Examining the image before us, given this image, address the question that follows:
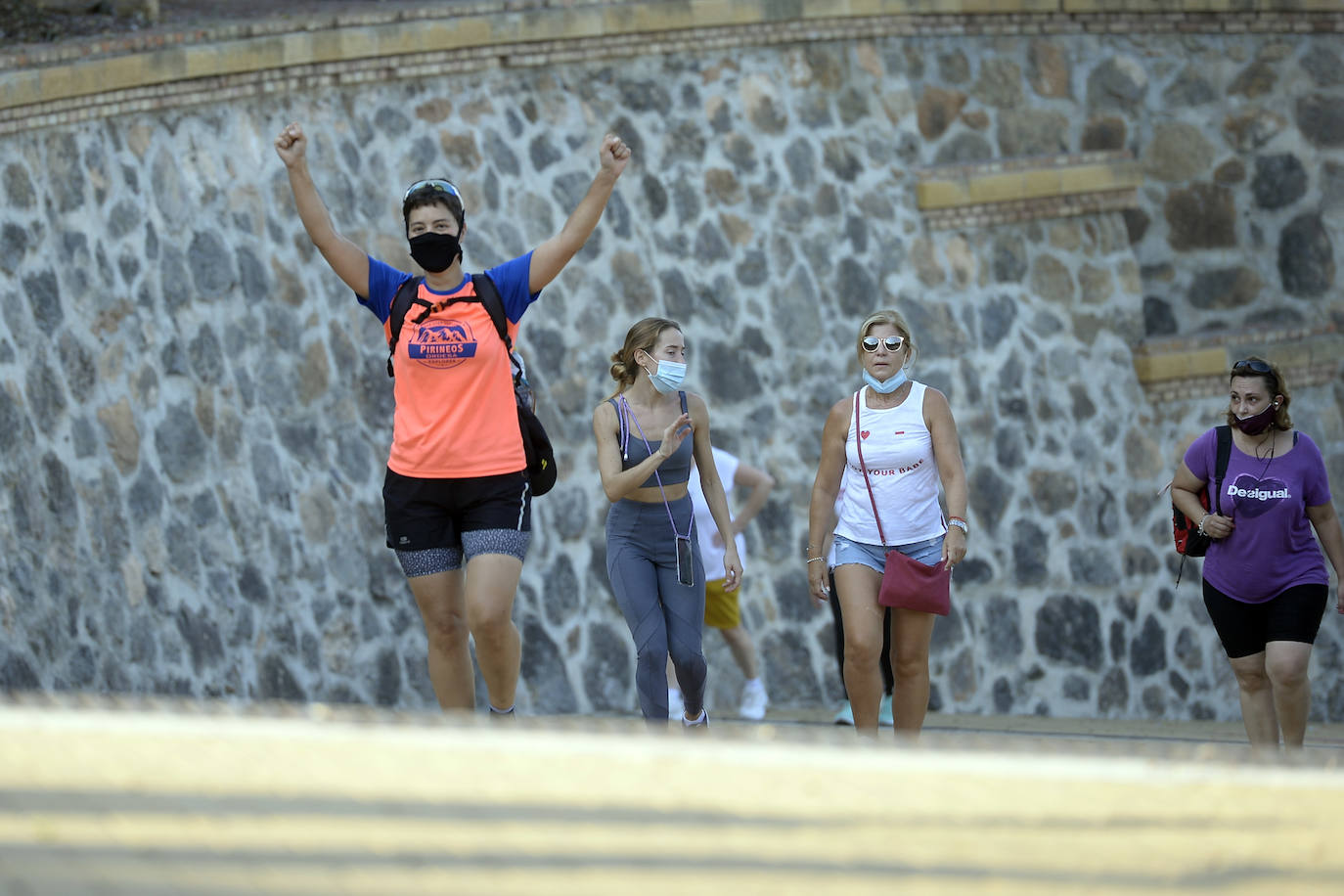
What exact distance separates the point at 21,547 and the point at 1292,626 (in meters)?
7.65

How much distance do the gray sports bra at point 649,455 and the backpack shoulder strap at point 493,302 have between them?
0.77 m

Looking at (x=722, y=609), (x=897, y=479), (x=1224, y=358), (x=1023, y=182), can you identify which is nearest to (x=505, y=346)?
(x=897, y=479)

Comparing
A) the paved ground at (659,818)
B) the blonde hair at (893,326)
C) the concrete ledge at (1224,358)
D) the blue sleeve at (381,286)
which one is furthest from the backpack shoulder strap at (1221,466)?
the paved ground at (659,818)

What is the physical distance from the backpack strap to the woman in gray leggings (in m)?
0.93

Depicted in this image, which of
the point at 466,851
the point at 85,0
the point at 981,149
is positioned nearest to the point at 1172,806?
the point at 466,851

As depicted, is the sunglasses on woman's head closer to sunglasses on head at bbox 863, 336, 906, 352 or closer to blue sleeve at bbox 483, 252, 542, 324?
sunglasses on head at bbox 863, 336, 906, 352

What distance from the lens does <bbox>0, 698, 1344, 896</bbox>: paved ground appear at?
201cm

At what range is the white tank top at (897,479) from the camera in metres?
6.08

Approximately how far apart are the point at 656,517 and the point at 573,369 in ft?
11.6

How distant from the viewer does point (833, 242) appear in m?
9.79

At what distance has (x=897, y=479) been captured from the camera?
6102 mm

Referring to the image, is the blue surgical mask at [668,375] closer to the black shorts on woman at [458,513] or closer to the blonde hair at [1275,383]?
the black shorts on woman at [458,513]

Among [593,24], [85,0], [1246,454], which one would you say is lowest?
[1246,454]

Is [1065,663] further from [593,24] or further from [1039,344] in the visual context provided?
[593,24]
